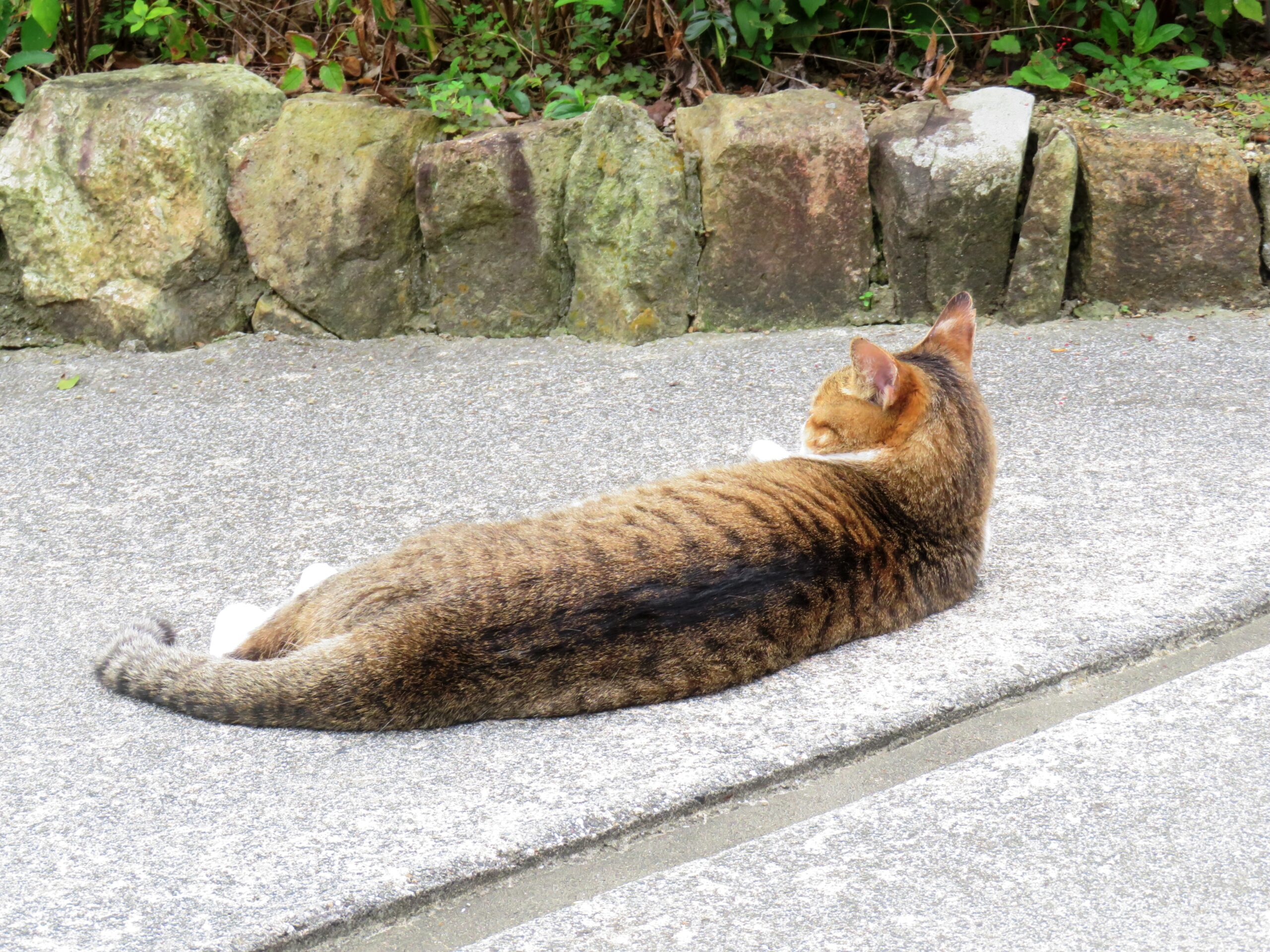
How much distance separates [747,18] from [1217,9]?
77.4 inches

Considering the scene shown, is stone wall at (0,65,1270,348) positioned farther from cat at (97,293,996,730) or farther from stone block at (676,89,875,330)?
cat at (97,293,996,730)

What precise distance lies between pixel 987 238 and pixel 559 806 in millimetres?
3273

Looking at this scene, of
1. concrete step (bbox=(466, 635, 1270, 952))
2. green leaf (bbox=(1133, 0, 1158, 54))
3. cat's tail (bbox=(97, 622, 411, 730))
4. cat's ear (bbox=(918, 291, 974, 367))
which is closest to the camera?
concrete step (bbox=(466, 635, 1270, 952))

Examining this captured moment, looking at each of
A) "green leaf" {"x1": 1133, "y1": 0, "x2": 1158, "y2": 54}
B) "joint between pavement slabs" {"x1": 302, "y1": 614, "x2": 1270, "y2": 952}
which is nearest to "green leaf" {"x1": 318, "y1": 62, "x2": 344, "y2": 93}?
"green leaf" {"x1": 1133, "y1": 0, "x2": 1158, "y2": 54}

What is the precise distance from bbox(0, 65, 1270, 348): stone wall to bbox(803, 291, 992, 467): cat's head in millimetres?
1657

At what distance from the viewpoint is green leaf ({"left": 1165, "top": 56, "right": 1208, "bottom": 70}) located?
519 cm

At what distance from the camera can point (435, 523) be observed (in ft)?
12.0

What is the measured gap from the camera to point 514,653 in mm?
2508

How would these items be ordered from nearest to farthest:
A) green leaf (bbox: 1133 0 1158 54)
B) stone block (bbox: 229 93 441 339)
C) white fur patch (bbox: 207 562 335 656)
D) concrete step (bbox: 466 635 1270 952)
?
concrete step (bbox: 466 635 1270 952)
white fur patch (bbox: 207 562 335 656)
stone block (bbox: 229 93 441 339)
green leaf (bbox: 1133 0 1158 54)

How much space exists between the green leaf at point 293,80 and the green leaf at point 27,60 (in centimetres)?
96

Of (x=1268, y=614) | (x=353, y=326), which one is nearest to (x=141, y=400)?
(x=353, y=326)

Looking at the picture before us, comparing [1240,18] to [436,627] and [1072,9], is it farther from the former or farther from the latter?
[436,627]

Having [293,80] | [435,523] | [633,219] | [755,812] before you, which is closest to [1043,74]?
[633,219]

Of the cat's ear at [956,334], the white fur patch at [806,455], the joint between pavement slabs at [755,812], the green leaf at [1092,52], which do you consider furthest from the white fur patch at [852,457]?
the green leaf at [1092,52]
